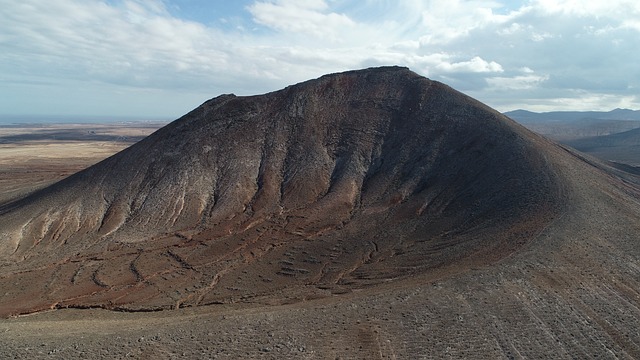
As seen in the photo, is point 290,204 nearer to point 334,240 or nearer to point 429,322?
point 334,240

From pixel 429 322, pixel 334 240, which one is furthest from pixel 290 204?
pixel 429 322

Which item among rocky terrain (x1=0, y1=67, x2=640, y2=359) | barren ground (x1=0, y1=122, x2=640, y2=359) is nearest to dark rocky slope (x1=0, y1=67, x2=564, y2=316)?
rocky terrain (x1=0, y1=67, x2=640, y2=359)

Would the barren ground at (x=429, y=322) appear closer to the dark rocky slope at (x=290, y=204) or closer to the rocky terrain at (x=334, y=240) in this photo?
the rocky terrain at (x=334, y=240)

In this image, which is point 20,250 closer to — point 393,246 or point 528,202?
point 393,246

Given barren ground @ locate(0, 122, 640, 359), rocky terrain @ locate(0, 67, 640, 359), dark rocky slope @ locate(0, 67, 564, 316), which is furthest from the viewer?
dark rocky slope @ locate(0, 67, 564, 316)

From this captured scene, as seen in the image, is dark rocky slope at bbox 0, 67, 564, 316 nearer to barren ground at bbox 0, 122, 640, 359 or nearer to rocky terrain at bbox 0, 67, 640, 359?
rocky terrain at bbox 0, 67, 640, 359

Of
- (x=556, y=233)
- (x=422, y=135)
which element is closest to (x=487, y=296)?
(x=556, y=233)

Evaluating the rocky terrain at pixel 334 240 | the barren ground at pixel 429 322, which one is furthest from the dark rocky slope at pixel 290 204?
the barren ground at pixel 429 322
